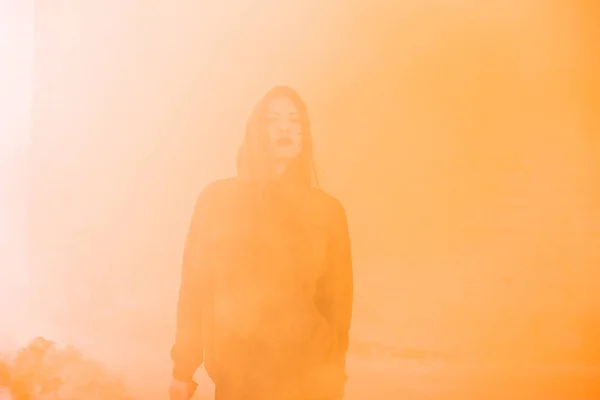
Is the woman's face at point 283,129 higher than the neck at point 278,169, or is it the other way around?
the woman's face at point 283,129

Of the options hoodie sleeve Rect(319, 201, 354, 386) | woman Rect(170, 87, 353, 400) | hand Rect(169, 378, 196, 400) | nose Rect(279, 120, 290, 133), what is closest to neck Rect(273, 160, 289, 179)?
woman Rect(170, 87, 353, 400)

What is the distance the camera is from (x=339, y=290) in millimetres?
2273

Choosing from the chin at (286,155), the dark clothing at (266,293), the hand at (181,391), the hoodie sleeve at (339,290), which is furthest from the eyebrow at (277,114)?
the hand at (181,391)

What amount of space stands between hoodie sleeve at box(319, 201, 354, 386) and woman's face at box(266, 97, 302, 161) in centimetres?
30

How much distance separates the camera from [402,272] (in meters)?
2.31

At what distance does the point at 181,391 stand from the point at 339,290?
0.74 metres

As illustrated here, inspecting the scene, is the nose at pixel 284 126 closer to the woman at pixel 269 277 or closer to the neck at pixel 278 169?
the woman at pixel 269 277

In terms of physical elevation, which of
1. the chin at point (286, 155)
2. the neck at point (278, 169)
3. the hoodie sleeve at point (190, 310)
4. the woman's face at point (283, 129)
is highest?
the woman's face at point (283, 129)

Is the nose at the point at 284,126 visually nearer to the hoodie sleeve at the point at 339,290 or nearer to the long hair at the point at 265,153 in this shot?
the long hair at the point at 265,153

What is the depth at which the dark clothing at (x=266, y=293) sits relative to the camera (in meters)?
2.18

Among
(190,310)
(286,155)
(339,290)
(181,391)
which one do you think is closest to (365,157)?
(286,155)

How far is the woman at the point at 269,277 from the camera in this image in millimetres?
2180

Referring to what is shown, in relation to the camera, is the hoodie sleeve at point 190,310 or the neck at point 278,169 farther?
the neck at point 278,169

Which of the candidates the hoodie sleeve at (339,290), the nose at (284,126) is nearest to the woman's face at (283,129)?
the nose at (284,126)
